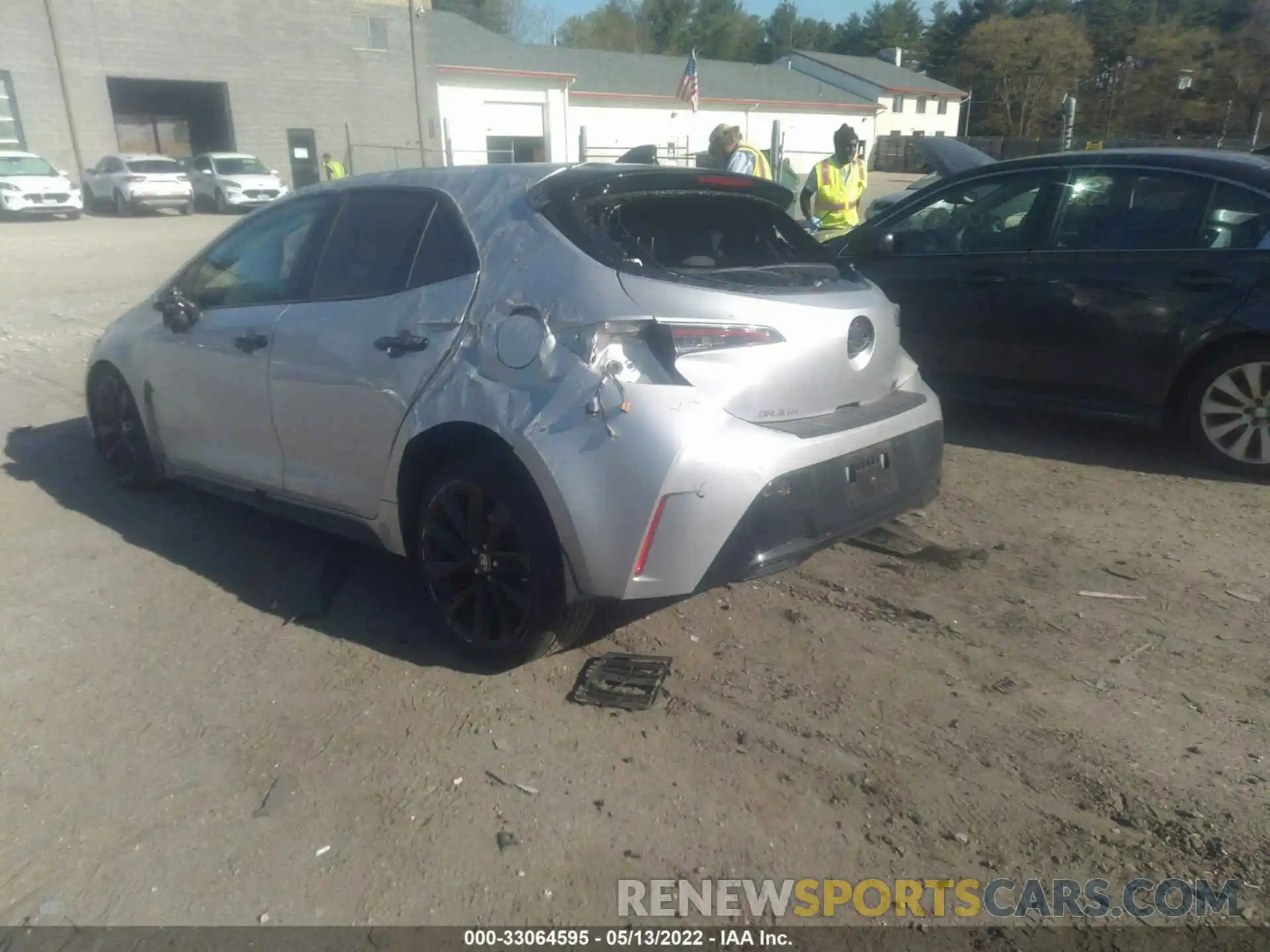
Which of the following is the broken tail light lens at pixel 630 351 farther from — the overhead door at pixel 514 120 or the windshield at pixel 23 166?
the overhead door at pixel 514 120

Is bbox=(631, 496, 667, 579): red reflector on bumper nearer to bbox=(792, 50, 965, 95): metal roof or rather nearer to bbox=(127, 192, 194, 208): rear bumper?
bbox=(127, 192, 194, 208): rear bumper

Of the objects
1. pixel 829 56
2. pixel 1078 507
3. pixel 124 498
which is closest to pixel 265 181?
pixel 124 498

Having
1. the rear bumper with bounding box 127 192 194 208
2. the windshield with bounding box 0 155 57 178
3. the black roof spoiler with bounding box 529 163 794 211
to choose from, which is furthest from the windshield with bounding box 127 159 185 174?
the black roof spoiler with bounding box 529 163 794 211

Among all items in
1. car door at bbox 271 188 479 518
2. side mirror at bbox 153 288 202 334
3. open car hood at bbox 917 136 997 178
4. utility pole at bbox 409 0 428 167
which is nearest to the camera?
car door at bbox 271 188 479 518

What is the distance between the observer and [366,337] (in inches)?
154

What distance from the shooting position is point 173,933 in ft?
8.28

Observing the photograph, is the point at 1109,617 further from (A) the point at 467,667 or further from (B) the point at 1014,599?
(A) the point at 467,667

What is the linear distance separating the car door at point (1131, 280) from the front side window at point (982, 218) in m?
0.17

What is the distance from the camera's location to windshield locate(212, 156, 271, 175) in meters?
Result: 31.7

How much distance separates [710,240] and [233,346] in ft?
7.27

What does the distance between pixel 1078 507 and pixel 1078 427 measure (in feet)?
5.21

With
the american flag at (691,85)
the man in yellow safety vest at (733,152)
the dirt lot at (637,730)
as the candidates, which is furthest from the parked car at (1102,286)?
the american flag at (691,85)

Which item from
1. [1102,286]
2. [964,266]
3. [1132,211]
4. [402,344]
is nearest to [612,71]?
[964,266]

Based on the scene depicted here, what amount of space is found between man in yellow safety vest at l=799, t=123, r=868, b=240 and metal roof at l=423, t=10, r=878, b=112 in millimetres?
34569
